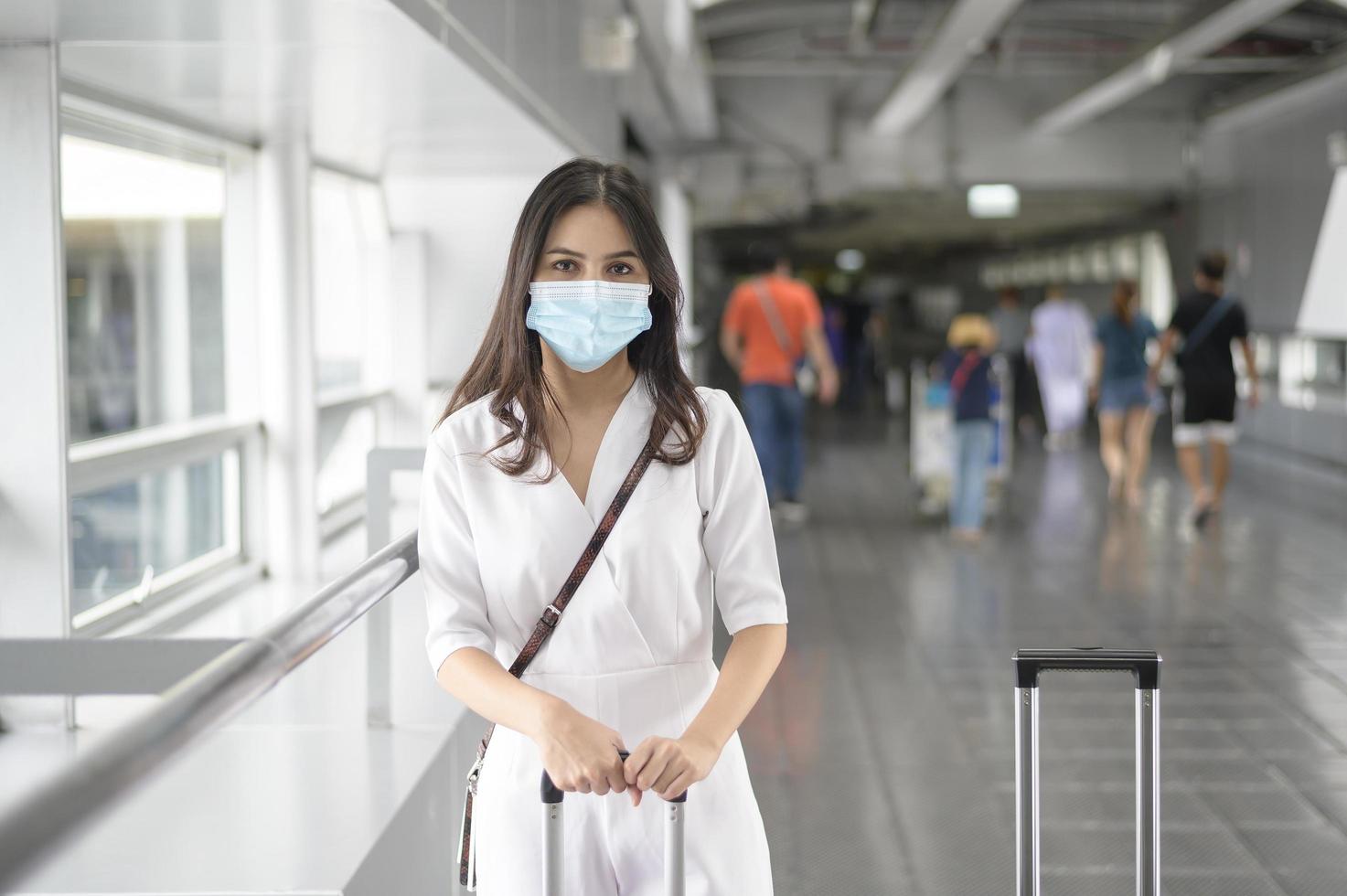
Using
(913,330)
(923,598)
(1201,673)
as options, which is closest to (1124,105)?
(923,598)

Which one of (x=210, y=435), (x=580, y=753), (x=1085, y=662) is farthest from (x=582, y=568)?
(x=210, y=435)

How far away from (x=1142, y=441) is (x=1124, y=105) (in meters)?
7.44

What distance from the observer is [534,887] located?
5.68ft

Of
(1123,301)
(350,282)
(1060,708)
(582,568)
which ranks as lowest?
(1060,708)

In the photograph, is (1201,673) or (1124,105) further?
(1124,105)

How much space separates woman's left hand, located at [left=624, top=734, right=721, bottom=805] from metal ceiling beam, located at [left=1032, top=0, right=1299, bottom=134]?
8.64m

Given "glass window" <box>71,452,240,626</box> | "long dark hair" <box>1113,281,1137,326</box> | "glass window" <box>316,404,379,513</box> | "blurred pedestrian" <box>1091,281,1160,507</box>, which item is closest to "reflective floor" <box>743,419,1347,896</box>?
"blurred pedestrian" <box>1091,281,1160,507</box>

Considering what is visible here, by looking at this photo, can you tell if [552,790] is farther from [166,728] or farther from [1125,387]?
[1125,387]

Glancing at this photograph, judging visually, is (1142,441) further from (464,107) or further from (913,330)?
(913,330)

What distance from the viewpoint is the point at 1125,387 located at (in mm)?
10617

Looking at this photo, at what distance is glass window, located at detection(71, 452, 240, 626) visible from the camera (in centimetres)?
546

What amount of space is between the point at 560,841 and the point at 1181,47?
400 inches

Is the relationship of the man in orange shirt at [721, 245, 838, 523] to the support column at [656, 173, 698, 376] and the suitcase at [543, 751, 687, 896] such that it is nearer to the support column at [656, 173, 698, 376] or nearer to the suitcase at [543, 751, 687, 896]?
the support column at [656, 173, 698, 376]

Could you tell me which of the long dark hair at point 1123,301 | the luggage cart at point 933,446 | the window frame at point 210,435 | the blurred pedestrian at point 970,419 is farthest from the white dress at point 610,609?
the long dark hair at point 1123,301
